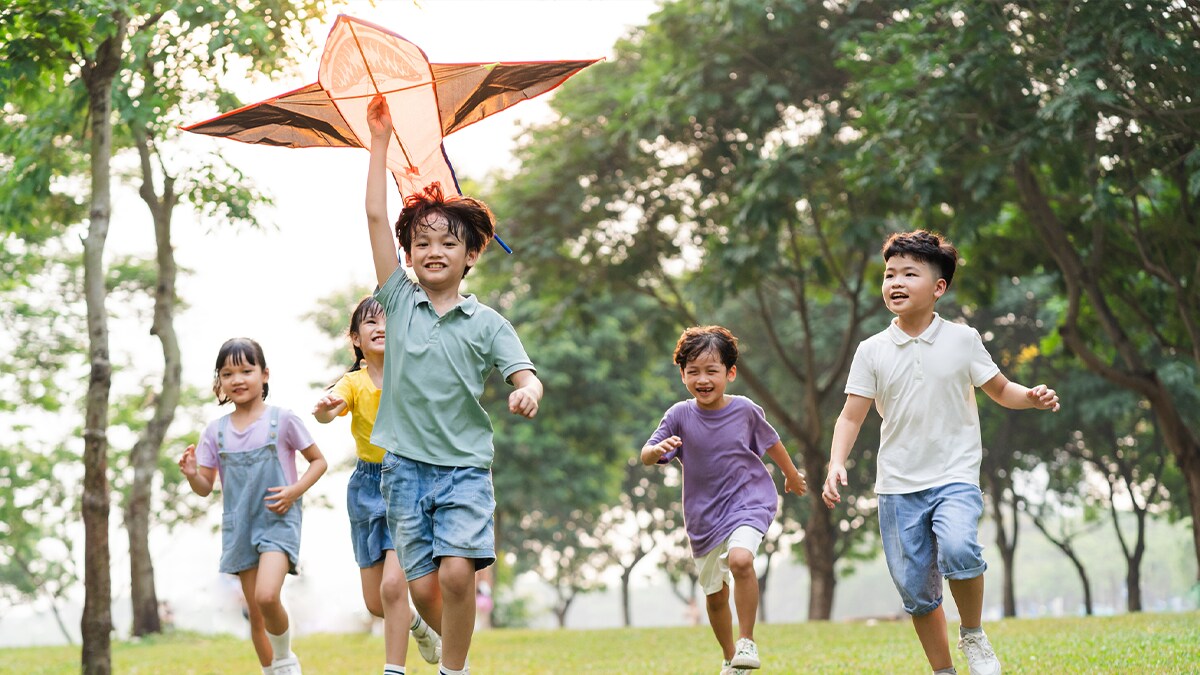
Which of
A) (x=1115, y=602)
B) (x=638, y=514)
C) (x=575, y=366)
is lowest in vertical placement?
(x=1115, y=602)

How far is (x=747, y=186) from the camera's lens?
1628cm

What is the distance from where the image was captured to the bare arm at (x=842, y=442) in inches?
221

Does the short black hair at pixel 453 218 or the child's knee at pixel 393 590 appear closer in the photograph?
the short black hair at pixel 453 218

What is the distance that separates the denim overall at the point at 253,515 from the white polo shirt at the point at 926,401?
333 cm

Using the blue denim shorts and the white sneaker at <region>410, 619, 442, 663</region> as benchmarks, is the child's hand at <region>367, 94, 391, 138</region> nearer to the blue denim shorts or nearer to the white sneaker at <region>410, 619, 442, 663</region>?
the blue denim shorts

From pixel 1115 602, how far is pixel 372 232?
366ft

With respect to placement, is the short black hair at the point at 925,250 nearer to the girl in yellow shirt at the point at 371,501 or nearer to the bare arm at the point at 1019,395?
the bare arm at the point at 1019,395

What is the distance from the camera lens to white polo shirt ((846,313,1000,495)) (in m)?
5.71

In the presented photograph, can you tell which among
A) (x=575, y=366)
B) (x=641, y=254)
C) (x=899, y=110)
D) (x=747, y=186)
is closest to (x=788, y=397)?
(x=575, y=366)

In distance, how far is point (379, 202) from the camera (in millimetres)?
5191

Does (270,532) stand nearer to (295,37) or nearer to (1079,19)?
(295,37)

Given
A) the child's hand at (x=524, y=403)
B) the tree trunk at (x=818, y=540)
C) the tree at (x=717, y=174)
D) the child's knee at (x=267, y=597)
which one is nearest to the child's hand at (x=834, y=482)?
the child's hand at (x=524, y=403)

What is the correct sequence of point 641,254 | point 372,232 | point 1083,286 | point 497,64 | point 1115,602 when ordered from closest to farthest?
point 372,232, point 497,64, point 1083,286, point 641,254, point 1115,602

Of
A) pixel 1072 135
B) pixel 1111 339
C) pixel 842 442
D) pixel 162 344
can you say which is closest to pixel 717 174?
pixel 1111 339
